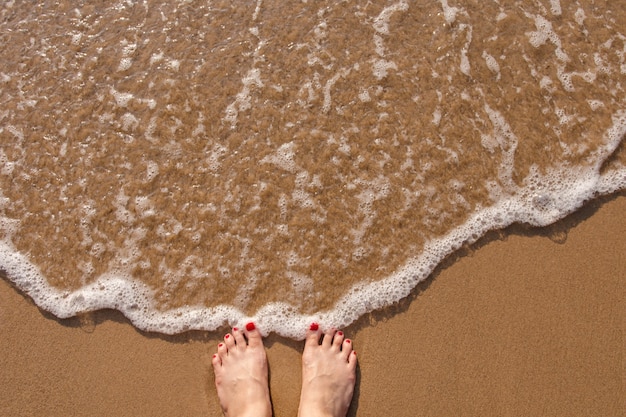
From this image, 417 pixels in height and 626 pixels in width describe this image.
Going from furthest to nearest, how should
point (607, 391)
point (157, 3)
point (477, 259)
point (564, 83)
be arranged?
1. point (157, 3)
2. point (564, 83)
3. point (477, 259)
4. point (607, 391)

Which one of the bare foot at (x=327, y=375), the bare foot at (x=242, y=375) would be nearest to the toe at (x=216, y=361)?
the bare foot at (x=242, y=375)

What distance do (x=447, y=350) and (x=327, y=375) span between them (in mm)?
636

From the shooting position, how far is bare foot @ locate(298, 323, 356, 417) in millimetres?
2688

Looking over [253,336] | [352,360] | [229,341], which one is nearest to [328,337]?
[352,360]

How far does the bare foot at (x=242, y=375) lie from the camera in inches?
106

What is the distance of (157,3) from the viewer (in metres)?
3.38

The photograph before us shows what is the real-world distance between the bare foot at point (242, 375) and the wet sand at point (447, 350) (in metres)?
0.06

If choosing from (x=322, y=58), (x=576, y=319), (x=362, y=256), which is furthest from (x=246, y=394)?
(x=322, y=58)

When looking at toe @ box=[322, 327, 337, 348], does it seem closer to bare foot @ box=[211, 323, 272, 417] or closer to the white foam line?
the white foam line

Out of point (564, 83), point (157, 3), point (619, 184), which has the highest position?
point (157, 3)

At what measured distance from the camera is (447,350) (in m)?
2.69

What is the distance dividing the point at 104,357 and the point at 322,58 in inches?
84.0

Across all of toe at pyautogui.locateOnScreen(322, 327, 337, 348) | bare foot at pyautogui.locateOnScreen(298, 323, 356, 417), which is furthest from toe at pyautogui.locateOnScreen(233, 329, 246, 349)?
toe at pyautogui.locateOnScreen(322, 327, 337, 348)

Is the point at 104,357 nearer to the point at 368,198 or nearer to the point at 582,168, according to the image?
the point at 368,198
